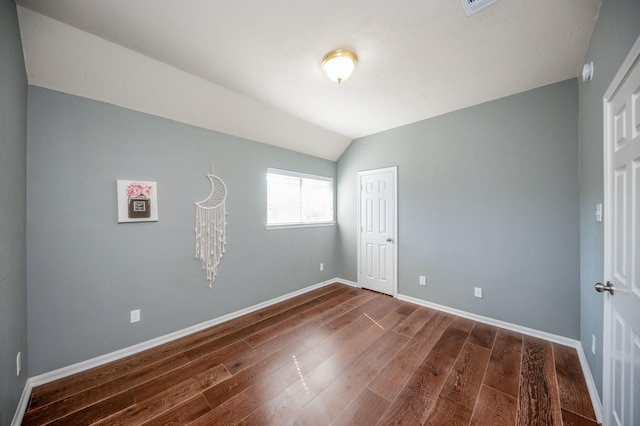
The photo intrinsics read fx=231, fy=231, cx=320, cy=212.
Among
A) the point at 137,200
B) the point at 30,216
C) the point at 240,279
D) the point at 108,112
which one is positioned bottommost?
the point at 240,279

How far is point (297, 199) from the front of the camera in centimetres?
380

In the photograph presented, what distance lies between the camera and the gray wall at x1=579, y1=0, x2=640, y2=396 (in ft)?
3.84

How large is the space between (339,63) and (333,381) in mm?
2578

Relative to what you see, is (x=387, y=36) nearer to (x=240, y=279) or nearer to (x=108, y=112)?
(x=108, y=112)

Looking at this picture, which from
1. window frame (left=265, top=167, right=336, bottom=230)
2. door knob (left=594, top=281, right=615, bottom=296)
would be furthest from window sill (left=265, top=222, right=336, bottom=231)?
door knob (left=594, top=281, right=615, bottom=296)

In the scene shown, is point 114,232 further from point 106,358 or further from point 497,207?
point 497,207

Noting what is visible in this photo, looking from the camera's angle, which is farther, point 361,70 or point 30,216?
point 361,70

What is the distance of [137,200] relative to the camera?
2230 millimetres

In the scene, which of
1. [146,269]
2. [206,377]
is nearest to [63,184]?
[146,269]

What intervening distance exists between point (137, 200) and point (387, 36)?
2.61 meters

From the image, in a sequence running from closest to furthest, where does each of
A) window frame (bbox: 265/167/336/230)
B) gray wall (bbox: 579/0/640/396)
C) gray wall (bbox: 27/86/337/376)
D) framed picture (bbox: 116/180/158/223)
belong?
gray wall (bbox: 579/0/640/396) < gray wall (bbox: 27/86/337/376) < framed picture (bbox: 116/180/158/223) < window frame (bbox: 265/167/336/230)

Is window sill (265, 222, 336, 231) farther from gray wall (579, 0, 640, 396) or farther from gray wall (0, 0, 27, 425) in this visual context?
gray wall (579, 0, 640, 396)

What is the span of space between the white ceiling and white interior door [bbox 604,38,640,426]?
80cm

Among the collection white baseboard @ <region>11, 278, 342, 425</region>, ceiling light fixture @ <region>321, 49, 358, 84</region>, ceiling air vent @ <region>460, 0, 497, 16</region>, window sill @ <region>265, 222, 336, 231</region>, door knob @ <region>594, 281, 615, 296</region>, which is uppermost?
ceiling air vent @ <region>460, 0, 497, 16</region>
